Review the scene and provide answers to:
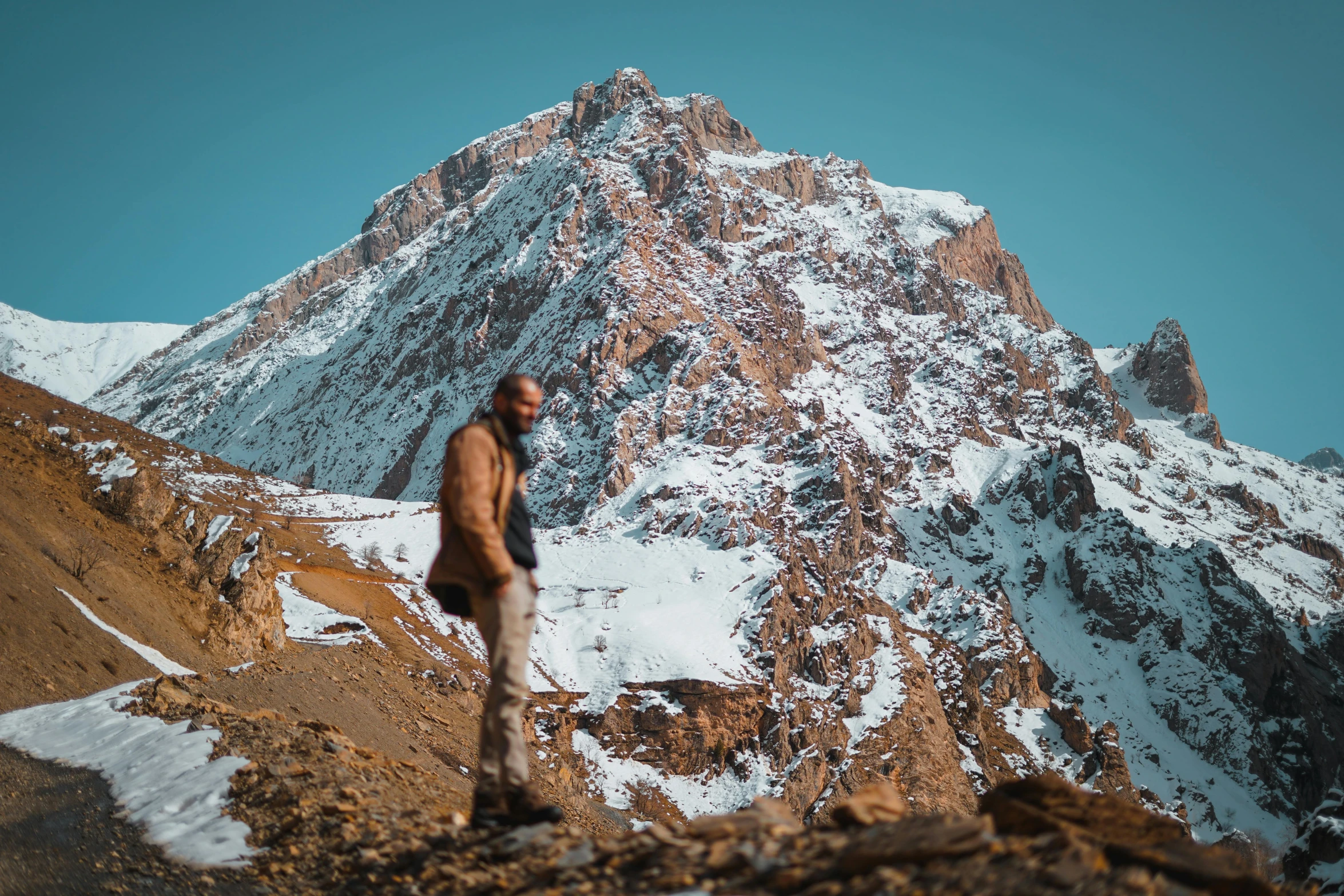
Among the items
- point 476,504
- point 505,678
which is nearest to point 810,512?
point 505,678

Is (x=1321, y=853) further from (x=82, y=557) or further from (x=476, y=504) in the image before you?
(x=82, y=557)

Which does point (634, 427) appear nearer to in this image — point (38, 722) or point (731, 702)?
point (731, 702)

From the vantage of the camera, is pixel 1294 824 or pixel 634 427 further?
pixel 634 427

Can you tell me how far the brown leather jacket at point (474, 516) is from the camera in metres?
5.36

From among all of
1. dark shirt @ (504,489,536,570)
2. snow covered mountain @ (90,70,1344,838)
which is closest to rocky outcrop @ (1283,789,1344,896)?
dark shirt @ (504,489,536,570)

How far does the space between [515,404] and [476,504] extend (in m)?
0.81

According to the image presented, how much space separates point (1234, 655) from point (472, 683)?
11657cm

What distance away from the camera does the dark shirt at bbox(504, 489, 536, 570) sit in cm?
566

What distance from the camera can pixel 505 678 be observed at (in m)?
5.53

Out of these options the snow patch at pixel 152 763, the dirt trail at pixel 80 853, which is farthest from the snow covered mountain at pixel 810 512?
the dirt trail at pixel 80 853

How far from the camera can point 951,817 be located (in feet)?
15.5

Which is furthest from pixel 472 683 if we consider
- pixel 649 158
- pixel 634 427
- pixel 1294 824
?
pixel 649 158

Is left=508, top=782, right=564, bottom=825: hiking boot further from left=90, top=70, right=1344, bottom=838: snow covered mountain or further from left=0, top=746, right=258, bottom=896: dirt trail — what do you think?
left=90, top=70, right=1344, bottom=838: snow covered mountain

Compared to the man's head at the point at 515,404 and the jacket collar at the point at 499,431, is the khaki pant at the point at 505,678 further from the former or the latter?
the man's head at the point at 515,404
